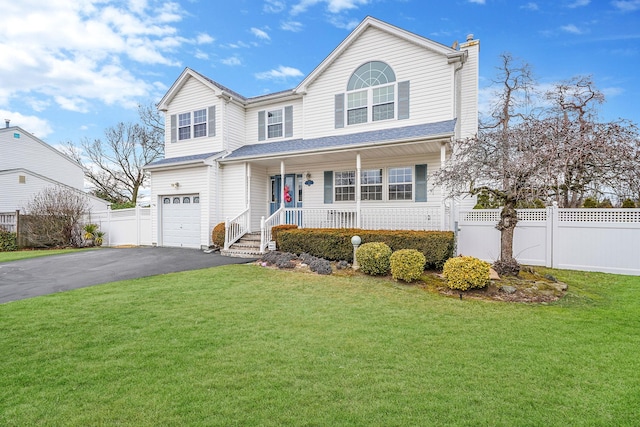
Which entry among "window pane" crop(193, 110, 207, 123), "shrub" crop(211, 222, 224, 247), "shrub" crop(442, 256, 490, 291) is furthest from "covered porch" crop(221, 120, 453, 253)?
"window pane" crop(193, 110, 207, 123)

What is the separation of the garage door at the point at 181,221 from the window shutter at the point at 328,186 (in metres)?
5.66

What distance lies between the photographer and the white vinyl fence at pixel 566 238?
837cm

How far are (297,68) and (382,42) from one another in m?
8.59

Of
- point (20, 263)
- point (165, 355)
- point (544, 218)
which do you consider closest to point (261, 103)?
point (20, 263)

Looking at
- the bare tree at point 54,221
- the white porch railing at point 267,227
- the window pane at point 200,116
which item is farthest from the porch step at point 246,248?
the bare tree at point 54,221

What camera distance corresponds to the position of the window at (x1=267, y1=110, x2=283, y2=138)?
14.5 meters

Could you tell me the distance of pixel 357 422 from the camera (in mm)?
2574

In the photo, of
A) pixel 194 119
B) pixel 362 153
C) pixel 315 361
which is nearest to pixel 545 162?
pixel 362 153

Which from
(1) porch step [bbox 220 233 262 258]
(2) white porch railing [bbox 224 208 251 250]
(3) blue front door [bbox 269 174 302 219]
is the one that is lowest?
(1) porch step [bbox 220 233 262 258]

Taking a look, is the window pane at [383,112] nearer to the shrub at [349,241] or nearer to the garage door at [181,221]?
the shrub at [349,241]

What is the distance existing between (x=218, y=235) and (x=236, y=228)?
2.57 ft

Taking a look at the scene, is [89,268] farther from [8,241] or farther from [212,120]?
[8,241]

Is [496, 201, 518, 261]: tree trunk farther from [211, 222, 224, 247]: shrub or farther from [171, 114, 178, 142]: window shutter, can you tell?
[171, 114, 178, 142]: window shutter

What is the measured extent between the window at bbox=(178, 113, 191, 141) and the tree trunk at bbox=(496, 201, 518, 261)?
13.6 metres
